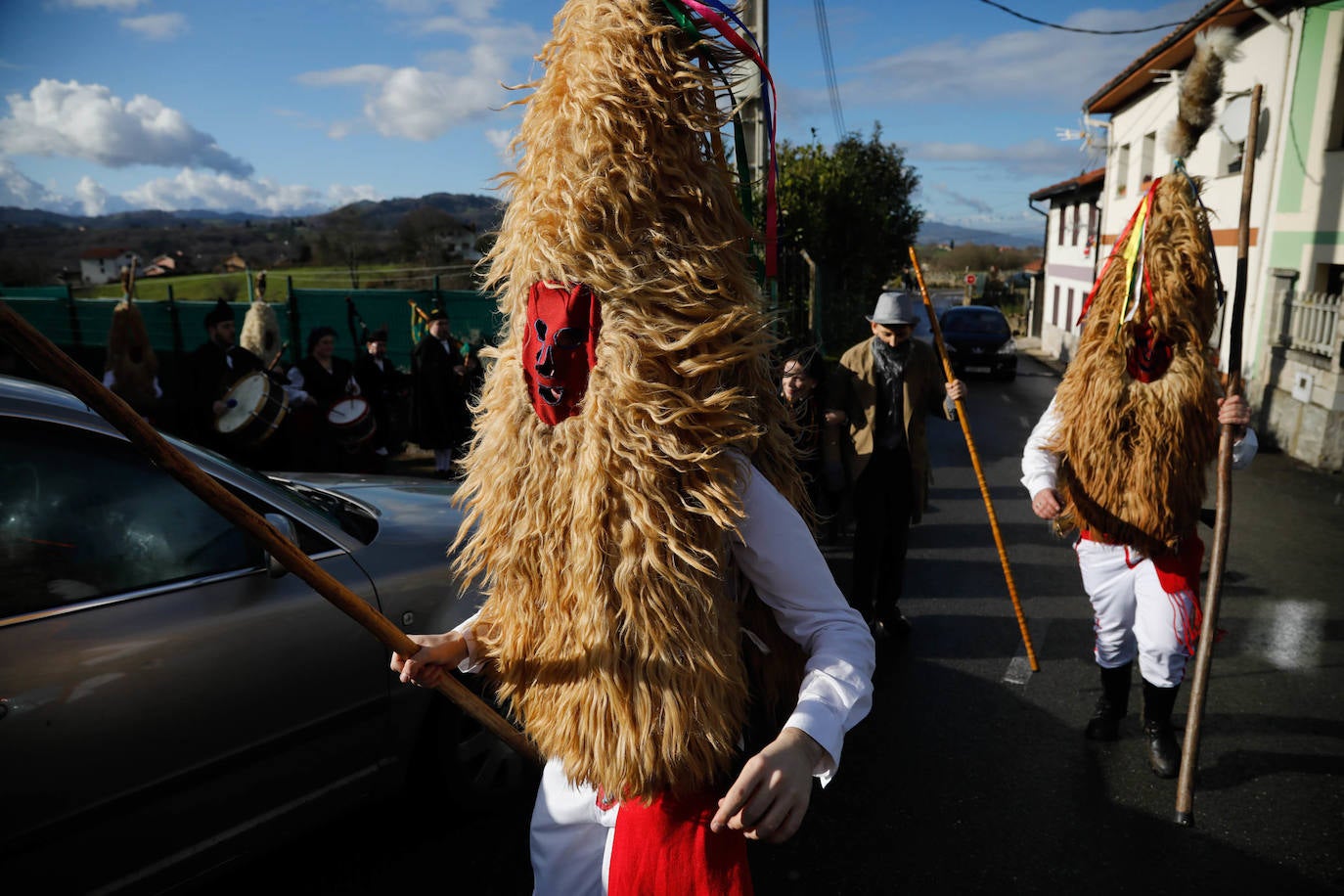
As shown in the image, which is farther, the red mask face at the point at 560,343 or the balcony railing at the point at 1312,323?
the balcony railing at the point at 1312,323

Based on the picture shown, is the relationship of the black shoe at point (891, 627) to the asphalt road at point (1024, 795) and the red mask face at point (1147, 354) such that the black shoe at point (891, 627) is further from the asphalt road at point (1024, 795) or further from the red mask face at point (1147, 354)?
the red mask face at point (1147, 354)

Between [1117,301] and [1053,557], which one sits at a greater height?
[1117,301]

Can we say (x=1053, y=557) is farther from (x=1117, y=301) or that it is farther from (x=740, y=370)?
(x=740, y=370)

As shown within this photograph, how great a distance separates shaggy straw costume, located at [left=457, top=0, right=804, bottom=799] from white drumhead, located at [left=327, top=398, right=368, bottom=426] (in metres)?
6.46

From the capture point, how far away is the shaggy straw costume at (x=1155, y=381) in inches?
134

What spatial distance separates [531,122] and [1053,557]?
6.19 m

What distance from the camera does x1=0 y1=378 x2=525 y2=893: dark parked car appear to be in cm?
213

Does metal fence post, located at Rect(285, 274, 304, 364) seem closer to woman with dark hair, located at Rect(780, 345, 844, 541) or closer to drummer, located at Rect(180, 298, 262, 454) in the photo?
drummer, located at Rect(180, 298, 262, 454)

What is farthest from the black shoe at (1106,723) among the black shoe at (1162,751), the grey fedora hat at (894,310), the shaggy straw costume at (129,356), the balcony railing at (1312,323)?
the shaggy straw costume at (129,356)

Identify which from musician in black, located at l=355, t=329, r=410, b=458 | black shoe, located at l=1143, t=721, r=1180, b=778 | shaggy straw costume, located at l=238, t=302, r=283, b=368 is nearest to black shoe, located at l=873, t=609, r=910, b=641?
black shoe, located at l=1143, t=721, r=1180, b=778

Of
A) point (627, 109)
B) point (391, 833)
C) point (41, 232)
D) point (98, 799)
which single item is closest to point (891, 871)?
point (391, 833)

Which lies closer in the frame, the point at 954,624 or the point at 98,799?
the point at 98,799

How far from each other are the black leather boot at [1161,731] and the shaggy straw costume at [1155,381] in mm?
633

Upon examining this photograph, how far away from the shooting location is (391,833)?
10.6 feet
